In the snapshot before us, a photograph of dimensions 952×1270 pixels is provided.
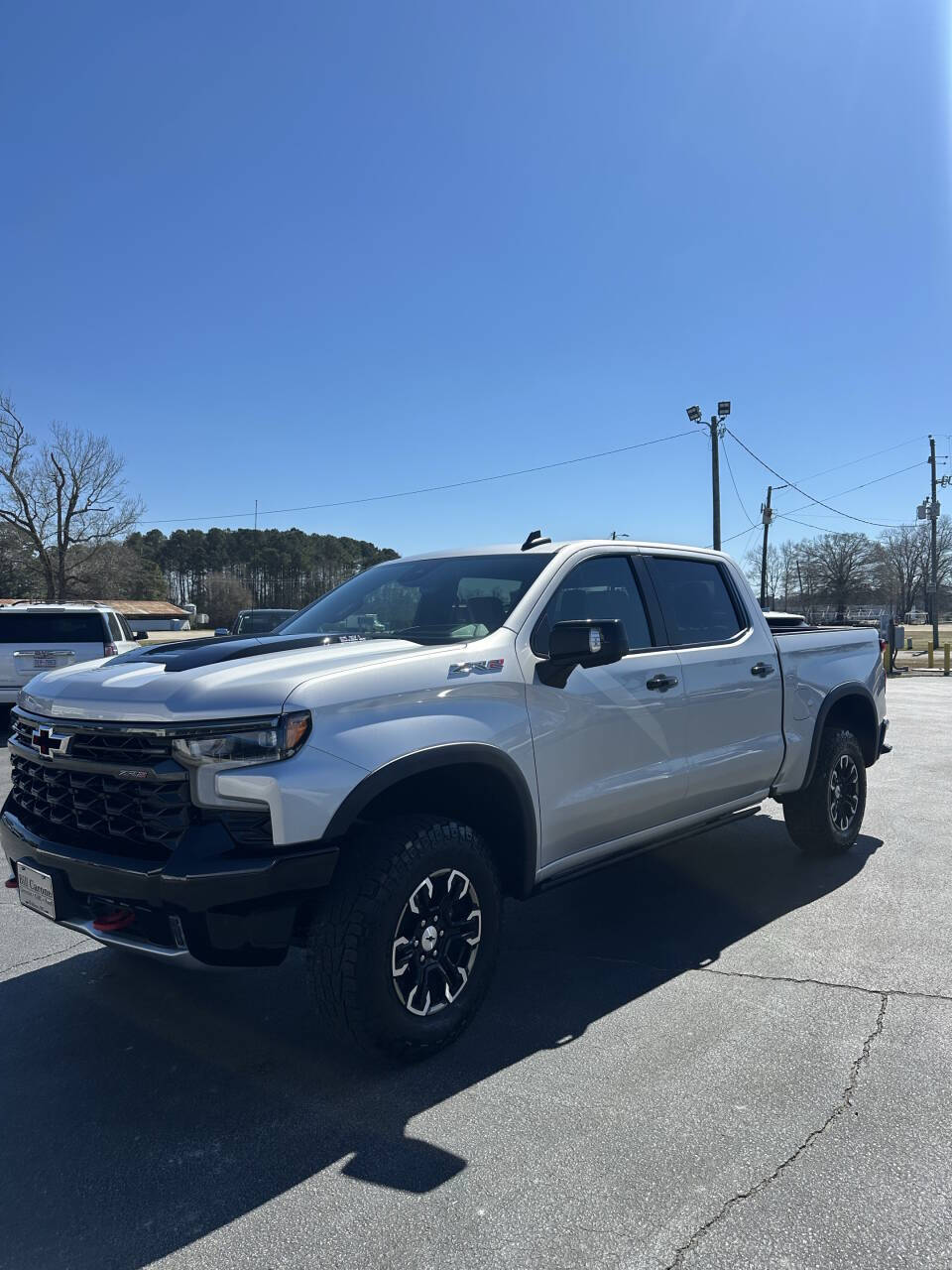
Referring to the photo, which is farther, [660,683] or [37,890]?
[660,683]

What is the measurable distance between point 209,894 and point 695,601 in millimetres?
3166

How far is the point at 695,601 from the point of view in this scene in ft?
16.5

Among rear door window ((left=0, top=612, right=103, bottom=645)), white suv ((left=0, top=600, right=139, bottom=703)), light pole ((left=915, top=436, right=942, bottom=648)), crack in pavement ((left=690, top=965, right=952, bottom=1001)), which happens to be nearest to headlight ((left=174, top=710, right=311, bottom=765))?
crack in pavement ((left=690, top=965, right=952, bottom=1001))

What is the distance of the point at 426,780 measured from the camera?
3.40 m

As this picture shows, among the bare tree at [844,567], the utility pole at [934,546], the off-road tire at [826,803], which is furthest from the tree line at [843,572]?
the off-road tire at [826,803]

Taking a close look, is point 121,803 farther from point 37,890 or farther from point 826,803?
point 826,803

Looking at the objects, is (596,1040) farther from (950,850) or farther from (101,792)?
(950,850)

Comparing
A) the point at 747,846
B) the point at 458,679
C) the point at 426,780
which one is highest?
the point at 458,679

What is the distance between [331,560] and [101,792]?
303 feet

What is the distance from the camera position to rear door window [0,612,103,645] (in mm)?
12250

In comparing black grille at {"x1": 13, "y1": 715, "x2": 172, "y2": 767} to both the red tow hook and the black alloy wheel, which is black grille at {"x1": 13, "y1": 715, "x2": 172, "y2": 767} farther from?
the black alloy wheel

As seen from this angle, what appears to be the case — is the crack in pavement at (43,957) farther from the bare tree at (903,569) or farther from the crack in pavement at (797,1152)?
the bare tree at (903,569)

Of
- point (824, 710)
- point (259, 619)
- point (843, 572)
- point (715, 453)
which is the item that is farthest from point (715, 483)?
point (843, 572)

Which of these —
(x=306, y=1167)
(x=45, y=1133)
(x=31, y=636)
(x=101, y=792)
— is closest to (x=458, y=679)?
(x=101, y=792)
